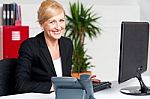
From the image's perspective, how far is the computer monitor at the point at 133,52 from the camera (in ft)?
6.86

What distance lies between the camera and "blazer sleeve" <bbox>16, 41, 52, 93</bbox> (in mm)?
2420

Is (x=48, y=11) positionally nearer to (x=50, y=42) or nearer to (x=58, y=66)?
(x=50, y=42)

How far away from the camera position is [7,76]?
100 inches

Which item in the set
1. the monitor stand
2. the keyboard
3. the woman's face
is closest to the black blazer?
the woman's face

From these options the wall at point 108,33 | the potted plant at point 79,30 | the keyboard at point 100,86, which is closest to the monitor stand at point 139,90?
the keyboard at point 100,86

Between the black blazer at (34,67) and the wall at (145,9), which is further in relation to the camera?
the wall at (145,9)

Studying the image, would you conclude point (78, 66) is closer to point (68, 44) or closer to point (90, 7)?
point (90, 7)

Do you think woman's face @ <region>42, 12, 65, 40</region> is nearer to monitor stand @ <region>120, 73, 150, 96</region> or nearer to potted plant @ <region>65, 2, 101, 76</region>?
monitor stand @ <region>120, 73, 150, 96</region>

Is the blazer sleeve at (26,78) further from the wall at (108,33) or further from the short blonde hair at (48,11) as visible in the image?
the wall at (108,33)

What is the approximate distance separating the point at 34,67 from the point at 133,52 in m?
0.83

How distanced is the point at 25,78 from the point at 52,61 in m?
0.28

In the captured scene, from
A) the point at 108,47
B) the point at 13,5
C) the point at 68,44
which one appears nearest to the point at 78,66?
the point at 108,47

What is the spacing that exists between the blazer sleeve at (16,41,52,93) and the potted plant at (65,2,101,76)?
2.26m

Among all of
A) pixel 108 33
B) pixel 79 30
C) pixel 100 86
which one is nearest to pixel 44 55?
pixel 100 86
